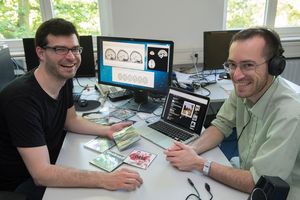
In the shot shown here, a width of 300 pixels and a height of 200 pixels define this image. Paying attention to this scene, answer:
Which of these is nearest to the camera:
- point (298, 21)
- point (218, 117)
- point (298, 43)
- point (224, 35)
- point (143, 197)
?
point (143, 197)

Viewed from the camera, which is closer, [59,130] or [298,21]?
[59,130]

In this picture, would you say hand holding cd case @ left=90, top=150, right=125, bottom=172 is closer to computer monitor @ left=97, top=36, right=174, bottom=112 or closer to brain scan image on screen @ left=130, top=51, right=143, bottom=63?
computer monitor @ left=97, top=36, right=174, bottom=112

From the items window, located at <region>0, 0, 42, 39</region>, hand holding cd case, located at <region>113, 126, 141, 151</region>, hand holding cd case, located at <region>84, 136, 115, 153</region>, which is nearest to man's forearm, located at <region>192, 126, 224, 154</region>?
hand holding cd case, located at <region>113, 126, 141, 151</region>

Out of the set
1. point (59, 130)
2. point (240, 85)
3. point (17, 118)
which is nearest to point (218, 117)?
point (240, 85)

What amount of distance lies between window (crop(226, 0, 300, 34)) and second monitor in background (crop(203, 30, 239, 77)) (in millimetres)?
933

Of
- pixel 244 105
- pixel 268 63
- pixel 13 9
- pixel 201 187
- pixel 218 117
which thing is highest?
pixel 13 9

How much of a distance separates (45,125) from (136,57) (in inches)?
31.1

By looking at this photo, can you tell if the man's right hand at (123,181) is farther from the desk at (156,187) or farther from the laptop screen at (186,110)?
the laptop screen at (186,110)

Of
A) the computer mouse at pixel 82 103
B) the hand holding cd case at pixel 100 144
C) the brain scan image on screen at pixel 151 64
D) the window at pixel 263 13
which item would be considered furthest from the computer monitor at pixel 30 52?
the window at pixel 263 13

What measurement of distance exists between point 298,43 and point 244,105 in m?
2.33

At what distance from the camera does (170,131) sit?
1.58m

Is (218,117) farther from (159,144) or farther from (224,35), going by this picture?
(224,35)

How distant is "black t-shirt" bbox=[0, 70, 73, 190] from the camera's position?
4.00 ft

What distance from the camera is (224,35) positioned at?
246 cm
